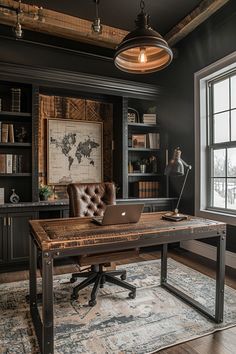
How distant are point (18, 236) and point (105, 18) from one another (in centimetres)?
302

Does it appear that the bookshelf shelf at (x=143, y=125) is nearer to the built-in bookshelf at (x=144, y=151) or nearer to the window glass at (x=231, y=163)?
the built-in bookshelf at (x=144, y=151)

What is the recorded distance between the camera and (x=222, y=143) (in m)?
3.42

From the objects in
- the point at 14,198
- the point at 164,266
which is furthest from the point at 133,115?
the point at 164,266

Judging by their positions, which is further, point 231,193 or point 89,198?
point 231,193

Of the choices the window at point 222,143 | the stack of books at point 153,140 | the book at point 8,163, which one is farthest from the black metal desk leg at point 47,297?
the stack of books at point 153,140

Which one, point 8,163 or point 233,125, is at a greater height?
point 233,125

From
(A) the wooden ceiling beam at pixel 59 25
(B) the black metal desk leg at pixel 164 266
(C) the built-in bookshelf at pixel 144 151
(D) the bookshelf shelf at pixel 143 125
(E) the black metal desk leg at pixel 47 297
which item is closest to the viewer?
(E) the black metal desk leg at pixel 47 297

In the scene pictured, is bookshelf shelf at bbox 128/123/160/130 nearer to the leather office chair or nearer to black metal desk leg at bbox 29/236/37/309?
the leather office chair

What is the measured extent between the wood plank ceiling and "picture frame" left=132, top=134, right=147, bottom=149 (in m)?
1.38

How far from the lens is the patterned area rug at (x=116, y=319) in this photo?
1711 millimetres

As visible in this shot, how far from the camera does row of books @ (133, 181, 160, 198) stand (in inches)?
161

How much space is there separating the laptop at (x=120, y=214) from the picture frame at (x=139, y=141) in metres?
2.30

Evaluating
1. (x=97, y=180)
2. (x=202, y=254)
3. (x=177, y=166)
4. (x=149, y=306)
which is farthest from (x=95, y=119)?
(x=149, y=306)

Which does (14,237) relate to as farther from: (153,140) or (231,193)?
(231,193)
